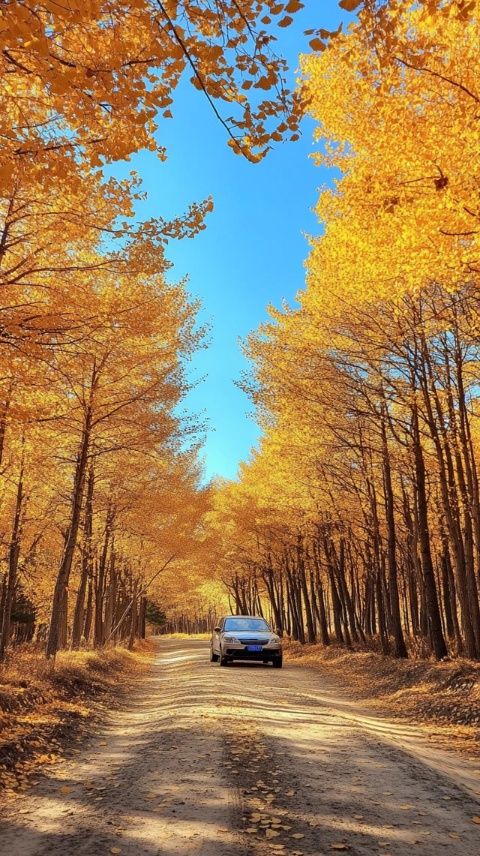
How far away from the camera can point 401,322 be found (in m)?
10.3

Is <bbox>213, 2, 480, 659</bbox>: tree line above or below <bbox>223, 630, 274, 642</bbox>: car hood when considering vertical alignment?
above

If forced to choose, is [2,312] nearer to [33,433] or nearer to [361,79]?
[33,433]

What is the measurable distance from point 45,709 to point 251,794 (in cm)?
420

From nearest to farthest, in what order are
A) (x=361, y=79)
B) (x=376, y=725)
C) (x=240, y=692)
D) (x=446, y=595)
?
1. (x=361, y=79)
2. (x=376, y=725)
3. (x=240, y=692)
4. (x=446, y=595)

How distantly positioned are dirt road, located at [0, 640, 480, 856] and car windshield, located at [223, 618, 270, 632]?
9226 mm

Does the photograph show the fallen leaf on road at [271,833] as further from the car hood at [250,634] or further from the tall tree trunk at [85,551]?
the car hood at [250,634]

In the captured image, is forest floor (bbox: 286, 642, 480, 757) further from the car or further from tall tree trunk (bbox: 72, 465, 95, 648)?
tall tree trunk (bbox: 72, 465, 95, 648)

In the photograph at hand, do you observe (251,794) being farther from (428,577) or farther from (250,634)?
(250,634)

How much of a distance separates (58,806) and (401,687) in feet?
27.1

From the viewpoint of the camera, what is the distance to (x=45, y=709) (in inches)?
286

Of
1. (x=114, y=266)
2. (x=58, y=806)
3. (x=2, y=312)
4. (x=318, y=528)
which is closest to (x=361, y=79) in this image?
(x=114, y=266)

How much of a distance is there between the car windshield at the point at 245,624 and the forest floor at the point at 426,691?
2109 mm

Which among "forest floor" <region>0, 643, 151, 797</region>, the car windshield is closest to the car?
the car windshield

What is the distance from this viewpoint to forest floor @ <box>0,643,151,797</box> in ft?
16.8
